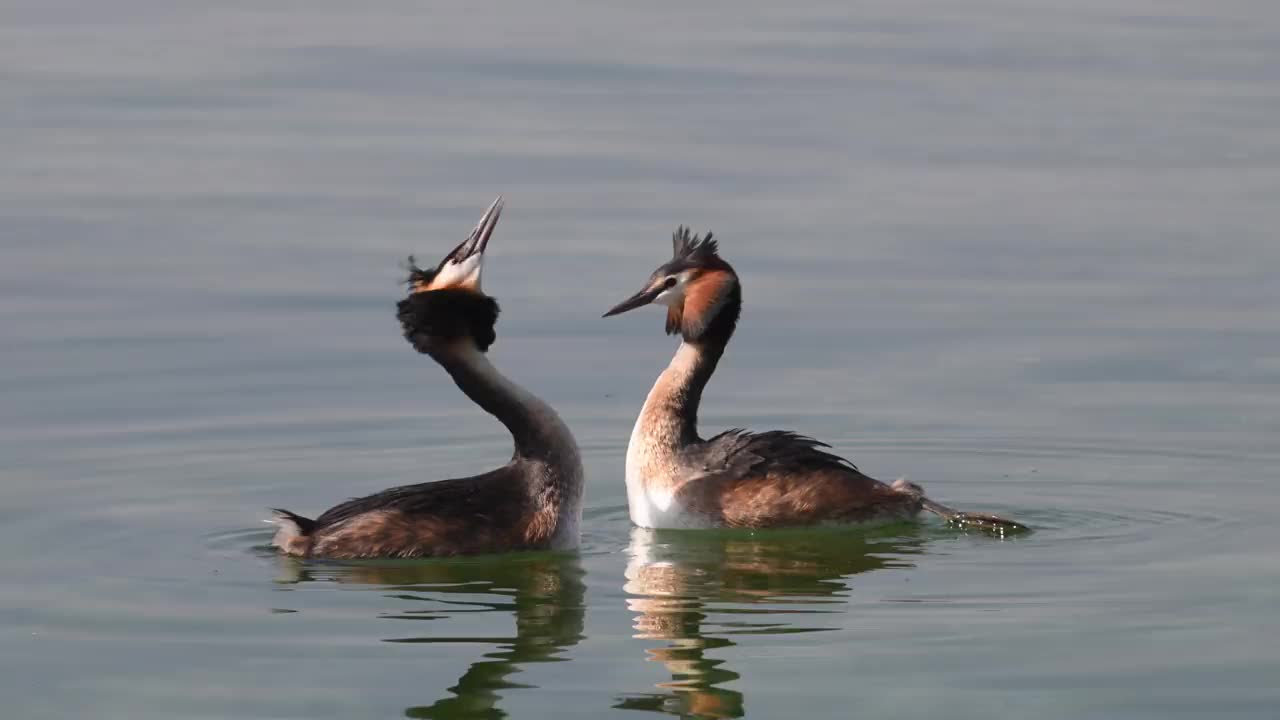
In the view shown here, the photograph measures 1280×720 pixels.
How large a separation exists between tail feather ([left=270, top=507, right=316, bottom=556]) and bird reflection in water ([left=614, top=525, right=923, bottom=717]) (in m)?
1.45

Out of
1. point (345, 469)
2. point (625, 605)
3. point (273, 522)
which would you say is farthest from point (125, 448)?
point (625, 605)

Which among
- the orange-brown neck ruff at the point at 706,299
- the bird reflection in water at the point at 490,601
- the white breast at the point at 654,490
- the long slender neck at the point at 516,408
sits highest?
the orange-brown neck ruff at the point at 706,299

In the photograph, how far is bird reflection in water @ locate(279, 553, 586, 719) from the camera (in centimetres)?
1044

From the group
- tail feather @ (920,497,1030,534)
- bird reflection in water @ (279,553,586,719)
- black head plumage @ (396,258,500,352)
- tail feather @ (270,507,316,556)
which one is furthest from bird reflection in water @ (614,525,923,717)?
tail feather @ (270,507,316,556)

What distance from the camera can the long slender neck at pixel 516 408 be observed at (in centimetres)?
1329

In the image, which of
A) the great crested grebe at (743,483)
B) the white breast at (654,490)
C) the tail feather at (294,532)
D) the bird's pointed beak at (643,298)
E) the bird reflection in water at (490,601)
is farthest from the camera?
the bird's pointed beak at (643,298)

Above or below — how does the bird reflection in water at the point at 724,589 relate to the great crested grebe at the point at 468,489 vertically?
below

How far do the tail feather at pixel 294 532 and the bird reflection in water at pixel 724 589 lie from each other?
1.45 metres

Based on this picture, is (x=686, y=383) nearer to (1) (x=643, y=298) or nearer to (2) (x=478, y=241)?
(1) (x=643, y=298)

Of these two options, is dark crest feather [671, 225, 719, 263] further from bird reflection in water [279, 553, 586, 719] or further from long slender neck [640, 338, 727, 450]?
bird reflection in water [279, 553, 586, 719]

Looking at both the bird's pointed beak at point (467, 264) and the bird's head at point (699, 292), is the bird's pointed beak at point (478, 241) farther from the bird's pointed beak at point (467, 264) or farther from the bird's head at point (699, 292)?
the bird's head at point (699, 292)

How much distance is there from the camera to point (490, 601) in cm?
1208

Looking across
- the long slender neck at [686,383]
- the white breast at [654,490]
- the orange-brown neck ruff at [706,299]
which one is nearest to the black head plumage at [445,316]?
the white breast at [654,490]

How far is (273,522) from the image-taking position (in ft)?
43.2
